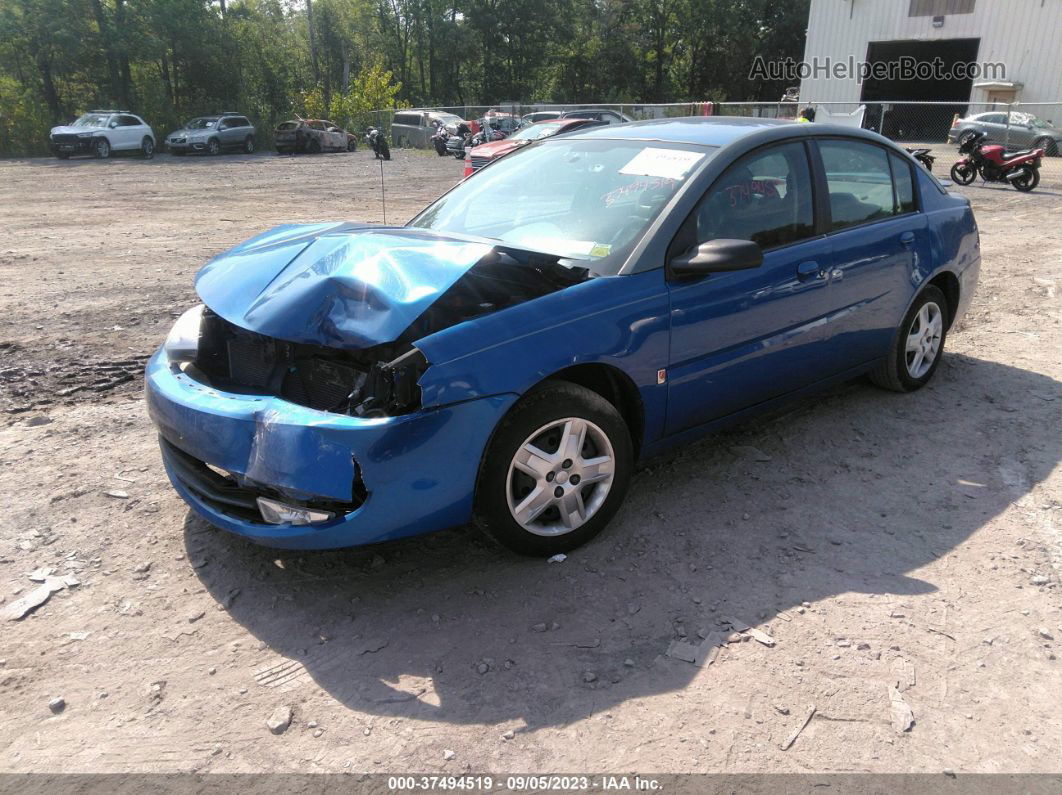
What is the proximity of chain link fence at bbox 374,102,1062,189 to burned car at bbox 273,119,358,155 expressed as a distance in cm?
314

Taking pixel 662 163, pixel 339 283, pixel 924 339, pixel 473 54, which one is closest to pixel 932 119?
pixel 473 54

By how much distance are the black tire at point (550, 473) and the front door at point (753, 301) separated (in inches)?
15.6

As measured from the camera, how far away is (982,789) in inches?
88.2

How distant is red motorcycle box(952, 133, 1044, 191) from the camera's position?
656 inches

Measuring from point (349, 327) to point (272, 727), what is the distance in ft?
4.51

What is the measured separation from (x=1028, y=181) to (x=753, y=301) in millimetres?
16473

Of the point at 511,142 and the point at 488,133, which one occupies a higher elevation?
the point at 511,142

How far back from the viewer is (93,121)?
91.8 feet

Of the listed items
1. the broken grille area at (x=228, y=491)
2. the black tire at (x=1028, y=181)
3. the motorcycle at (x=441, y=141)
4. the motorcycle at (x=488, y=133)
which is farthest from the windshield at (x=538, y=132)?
the broken grille area at (x=228, y=491)

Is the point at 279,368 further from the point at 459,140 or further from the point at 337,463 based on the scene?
the point at 459,140

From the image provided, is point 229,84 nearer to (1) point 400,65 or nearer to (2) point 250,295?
(1) point 400,65

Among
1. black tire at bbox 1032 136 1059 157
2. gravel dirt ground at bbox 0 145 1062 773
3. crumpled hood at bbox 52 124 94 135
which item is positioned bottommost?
gravel dirt ground at bbox 0 145 1062 773

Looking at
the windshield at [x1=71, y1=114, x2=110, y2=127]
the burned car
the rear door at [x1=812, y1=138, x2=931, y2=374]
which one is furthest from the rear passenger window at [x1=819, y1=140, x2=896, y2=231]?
the burned car

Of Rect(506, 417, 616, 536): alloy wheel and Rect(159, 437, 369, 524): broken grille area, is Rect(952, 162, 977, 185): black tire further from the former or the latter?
Rect(159, 437, 369, 524): broken grille area
